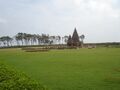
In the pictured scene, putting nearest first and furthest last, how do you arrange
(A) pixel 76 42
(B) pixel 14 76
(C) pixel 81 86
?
(B) pixel 14 76, (C) pixel 81 86, (A) pixel 76 42

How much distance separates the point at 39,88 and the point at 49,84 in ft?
18.4

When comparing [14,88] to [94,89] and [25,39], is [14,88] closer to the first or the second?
[94,89]

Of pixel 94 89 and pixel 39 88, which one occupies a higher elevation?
pixel 39 88

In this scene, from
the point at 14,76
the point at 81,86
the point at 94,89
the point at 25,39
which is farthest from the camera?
the point at 25,39

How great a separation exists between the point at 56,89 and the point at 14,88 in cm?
475

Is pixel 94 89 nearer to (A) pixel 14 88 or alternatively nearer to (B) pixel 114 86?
(B) pixel 114 86

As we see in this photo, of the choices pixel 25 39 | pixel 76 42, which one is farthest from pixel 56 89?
pixel 25 39

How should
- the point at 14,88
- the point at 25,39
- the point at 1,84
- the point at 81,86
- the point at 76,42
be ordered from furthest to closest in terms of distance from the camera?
the point at 25,39
the point at 76,42
the point at 81,86
the point at 1,84
the point at 14,88

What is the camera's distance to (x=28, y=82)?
225 inches

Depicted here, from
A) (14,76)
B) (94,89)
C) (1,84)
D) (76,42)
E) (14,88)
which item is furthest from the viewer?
(76,42)

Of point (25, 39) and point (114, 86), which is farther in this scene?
point (25, 39)

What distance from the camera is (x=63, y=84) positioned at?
11.0 meters

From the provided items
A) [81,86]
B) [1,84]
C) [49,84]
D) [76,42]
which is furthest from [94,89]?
[76,42]

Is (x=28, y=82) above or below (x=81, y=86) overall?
above
